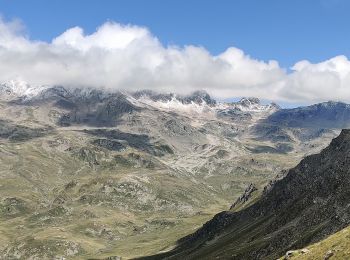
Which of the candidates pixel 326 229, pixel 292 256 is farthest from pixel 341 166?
pixel 292 256

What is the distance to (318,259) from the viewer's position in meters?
61.9

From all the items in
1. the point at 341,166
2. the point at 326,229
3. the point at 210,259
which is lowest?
the point at 210,259

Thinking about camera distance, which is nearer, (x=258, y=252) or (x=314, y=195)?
(x=258, y=252)

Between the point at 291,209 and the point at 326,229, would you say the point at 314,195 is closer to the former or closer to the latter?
the point at 291,209

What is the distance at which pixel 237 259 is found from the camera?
155875mm

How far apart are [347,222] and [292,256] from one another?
146ft

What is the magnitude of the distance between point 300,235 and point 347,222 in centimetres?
2655

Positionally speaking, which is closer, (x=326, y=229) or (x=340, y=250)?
(x=340, y=250)

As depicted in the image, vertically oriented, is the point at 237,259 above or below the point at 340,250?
below

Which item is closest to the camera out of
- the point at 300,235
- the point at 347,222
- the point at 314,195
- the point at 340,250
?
the point at 340,250

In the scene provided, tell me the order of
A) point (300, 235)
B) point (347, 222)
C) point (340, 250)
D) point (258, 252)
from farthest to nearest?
1. point (258, 252)
2. point (300, 235)
3. point (347, 222)
4. point (340, 250)

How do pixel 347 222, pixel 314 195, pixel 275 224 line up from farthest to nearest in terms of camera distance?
pixel 275 224 → pixel 314 195 → pixel 347 222

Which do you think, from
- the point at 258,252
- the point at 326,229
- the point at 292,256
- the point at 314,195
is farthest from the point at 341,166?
the point at 292,256

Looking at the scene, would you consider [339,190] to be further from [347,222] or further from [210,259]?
[210,259]
